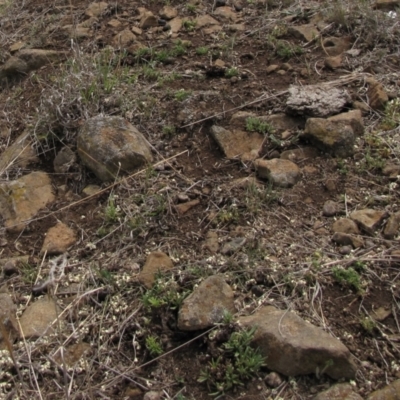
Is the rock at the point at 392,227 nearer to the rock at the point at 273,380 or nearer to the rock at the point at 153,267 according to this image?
the rock at the point at 273,380

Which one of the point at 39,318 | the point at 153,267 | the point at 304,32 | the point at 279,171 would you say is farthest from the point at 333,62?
the point at 39,318

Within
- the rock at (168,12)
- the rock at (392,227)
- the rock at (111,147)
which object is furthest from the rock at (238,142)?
the rock at (168,12)

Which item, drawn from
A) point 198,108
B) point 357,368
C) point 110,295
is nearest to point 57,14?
point 198,108

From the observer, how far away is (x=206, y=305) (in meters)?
2.25

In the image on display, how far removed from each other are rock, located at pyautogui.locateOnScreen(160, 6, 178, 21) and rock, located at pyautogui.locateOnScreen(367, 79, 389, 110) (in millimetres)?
1663

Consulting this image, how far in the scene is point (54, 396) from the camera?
84.7 inches

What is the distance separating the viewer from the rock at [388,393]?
1.99 m

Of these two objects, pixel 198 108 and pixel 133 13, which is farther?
pixel 133 13

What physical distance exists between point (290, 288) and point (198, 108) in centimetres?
131

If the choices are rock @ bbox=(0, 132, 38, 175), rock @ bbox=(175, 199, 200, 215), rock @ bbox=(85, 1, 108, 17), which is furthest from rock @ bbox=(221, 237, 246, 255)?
rock @ bbox=(85, 1, 108, 17)

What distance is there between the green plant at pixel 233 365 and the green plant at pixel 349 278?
0.44m

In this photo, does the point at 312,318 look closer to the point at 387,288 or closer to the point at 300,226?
the point at 387,288

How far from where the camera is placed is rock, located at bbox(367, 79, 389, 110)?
10.4 ft

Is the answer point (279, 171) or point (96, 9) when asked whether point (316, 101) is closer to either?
point (279, 171)
